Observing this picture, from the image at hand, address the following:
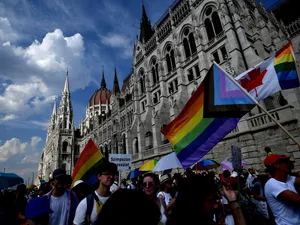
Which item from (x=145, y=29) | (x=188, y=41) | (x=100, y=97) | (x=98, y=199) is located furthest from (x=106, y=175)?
(x=100, y=97)

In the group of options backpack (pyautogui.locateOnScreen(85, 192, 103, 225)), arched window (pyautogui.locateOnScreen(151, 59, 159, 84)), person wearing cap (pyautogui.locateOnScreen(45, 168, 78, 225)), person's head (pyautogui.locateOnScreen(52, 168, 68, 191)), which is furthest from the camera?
arched window (pyautogui.locateOnScreen(151, 59, 159, 84))

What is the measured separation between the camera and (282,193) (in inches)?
101

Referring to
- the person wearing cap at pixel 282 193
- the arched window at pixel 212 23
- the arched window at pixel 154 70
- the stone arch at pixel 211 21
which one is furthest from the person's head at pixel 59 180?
the arched window at pixel 154 70

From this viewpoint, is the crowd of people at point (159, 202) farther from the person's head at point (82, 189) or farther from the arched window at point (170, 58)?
the arched window at point (170, 58)

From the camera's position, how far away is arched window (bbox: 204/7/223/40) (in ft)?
67.5

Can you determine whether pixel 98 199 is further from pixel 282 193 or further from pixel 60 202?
pixel 282 193

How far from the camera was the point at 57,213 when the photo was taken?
3250 millimetres

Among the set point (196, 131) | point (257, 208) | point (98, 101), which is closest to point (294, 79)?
point (196, 131)

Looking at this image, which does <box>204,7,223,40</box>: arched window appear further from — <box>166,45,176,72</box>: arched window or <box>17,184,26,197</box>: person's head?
<box>17,184,26,197</box>: person's head

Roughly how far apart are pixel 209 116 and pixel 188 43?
21.8 metres

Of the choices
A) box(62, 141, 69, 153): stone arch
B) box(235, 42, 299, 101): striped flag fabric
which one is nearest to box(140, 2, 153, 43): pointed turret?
box(235, 42, 299, 101): striped flag fabric

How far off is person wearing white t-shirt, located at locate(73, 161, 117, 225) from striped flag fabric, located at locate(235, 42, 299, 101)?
4758 mm

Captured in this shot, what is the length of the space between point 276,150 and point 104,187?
509 inches

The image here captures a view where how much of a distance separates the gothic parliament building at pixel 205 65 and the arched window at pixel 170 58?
0.14 metres
